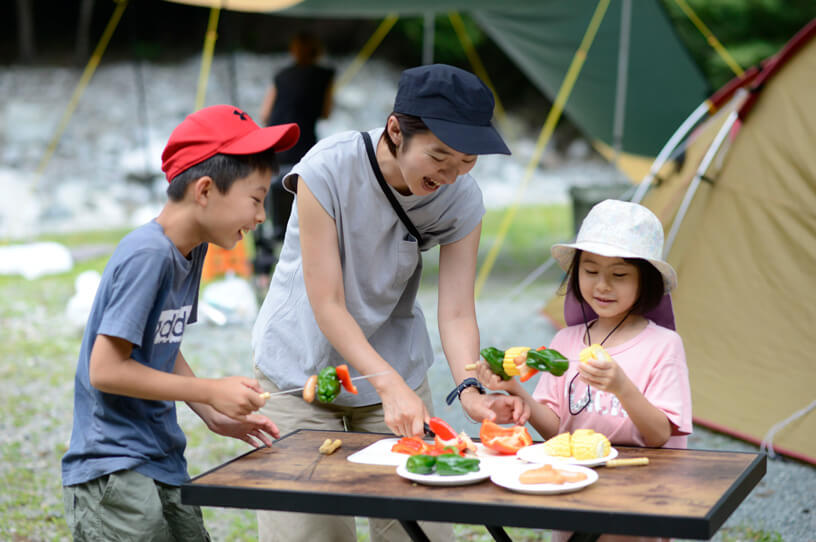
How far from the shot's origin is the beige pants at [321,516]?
2.09 m

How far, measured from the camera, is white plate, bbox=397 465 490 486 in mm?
1681

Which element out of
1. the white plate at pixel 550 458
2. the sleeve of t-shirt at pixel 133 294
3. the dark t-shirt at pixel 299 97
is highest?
the dark t-shirt at pixel 299 97

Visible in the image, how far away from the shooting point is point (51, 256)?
31.0ft

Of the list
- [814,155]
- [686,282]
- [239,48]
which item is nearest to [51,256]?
[686,282]

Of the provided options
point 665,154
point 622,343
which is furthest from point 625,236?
point 665,154

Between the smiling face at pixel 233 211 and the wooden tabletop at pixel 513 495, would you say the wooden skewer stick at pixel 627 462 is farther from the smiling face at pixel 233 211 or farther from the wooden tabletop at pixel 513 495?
the smiling face at pixel 233 211

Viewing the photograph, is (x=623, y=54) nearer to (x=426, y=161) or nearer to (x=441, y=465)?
(x=426, y=161)

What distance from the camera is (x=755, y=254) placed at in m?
4.70

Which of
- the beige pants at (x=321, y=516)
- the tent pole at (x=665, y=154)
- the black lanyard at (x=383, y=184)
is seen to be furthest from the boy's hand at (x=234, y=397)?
the tent pole at (x=665, y=154)

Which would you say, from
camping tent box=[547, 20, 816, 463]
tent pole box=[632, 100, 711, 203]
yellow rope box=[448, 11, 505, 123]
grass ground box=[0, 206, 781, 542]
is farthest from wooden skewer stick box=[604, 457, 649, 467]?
yellow rope box=[448, 11, 505, 123]

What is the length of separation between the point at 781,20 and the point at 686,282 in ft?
49.5

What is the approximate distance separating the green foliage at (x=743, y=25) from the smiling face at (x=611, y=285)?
1646 centimetres

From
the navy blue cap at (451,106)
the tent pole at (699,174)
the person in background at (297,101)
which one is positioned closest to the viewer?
the navy blue cap at (451,106)

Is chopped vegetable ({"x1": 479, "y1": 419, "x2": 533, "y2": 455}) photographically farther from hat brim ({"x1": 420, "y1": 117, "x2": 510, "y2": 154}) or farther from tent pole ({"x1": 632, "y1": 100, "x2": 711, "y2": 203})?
tent pole ({"x1": 632, "y1": 100, "x2": 711, "y2": 203})
